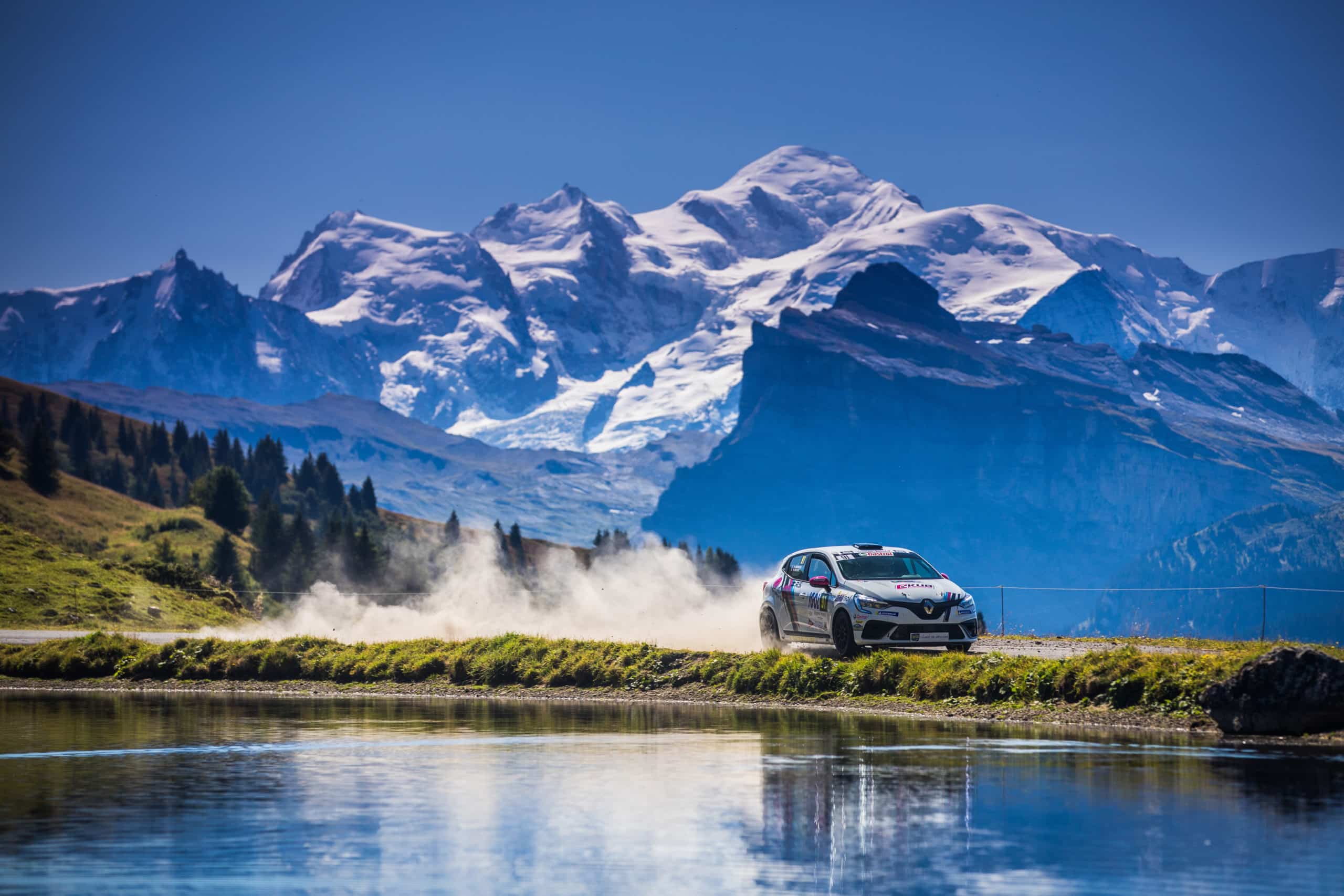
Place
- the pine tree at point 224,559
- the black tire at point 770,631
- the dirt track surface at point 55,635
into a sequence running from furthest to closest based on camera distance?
1. the pine tree at point 224,559
2. the dirt track surface at point 55,635
3. the black tire at point 770,631

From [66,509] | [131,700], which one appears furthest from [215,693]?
[66,509]

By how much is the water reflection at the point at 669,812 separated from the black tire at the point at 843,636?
17.0 feet

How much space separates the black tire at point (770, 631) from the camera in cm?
3441

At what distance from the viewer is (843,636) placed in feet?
102

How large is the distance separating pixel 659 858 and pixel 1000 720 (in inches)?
548

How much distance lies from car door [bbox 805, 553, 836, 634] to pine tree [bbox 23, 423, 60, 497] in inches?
4368

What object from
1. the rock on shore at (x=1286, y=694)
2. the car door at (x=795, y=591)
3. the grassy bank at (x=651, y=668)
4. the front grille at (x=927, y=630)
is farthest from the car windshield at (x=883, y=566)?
the rock on shore at (x=1286, y=694)

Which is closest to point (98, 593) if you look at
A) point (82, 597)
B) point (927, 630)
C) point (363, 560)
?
point (82, 597)

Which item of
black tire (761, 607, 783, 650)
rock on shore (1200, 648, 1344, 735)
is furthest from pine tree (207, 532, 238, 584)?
rock on shore (1200, 648, 1344, 735)

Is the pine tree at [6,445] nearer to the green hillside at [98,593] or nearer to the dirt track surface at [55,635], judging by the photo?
the green hillside at [98,593]

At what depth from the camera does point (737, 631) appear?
44812 millimetres

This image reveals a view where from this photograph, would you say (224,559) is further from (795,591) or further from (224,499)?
(795,591)

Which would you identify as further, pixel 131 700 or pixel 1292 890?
pixel 131 700

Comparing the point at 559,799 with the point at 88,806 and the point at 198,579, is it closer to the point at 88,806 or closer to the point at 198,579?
the point at 88,806
